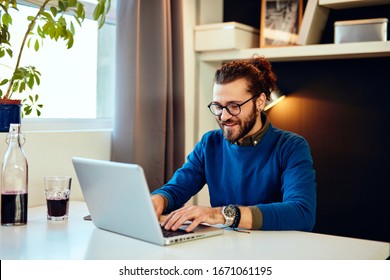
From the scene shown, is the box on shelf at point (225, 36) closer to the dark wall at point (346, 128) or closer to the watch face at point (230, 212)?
the dark wall at point (346, 128)

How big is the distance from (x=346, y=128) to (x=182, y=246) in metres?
1.79

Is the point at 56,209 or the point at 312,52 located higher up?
the point at 312,52

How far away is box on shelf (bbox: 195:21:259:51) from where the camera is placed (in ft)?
10.3

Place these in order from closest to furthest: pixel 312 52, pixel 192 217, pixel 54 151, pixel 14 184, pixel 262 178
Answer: pixel 192 217, pixel 14 184, pixel 262 178, pixel 54 151, pixel 312 52

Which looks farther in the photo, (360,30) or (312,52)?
(312,52)

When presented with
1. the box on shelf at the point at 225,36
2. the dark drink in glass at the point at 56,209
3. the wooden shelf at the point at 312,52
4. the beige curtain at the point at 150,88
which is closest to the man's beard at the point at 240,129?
the dark drink in glass at the point at 56,209

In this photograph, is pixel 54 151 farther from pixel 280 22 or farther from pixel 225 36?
pixel 280 22

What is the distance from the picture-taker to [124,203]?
5.22 feet

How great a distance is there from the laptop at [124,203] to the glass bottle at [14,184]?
24 centimetres

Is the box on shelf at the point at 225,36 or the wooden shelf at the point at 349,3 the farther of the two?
the box on shelf at the point at 225,36

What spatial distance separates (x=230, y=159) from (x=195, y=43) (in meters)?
1.31

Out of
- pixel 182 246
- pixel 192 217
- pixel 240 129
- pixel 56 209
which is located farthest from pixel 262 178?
pixel 56 209

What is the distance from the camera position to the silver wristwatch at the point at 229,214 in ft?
5.74

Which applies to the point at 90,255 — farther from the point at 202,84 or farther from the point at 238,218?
the point at 202,84
